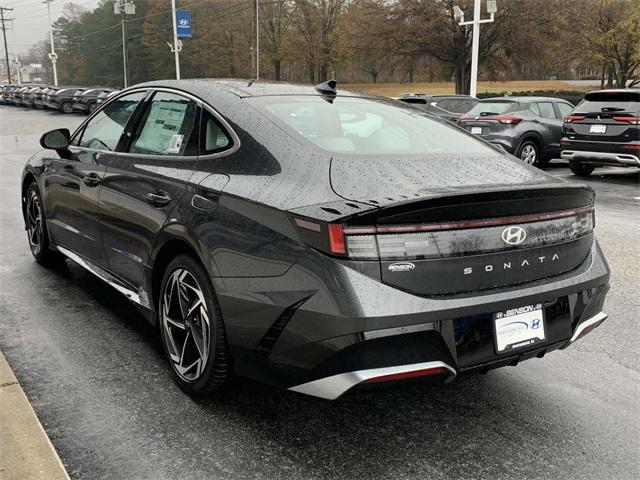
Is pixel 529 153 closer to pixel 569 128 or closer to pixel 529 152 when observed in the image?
pixel 529 152

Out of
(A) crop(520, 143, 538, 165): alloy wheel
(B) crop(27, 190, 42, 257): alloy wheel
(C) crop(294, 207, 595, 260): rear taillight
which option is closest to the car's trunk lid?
(C) crop(294, 207, 595, 260): rear taillight

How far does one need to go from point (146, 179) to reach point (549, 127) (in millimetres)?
11791

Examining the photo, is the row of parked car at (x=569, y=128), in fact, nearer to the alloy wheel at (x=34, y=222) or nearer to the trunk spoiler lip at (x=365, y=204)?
the alloy wheel at (x=34, y=222)

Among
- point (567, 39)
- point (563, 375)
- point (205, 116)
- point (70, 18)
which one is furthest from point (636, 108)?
point (70, 18)

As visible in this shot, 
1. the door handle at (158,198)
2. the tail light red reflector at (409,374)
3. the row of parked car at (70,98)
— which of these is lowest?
the tail light red reflector at (409,374)

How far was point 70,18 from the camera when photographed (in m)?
109

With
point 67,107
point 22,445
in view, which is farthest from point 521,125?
Result: point 67,107

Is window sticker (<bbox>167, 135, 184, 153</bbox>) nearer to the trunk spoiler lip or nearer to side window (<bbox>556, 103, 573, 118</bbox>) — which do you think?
the trunk spoiler lip

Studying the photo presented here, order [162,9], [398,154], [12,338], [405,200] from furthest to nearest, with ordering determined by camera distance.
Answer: [162,9]
[12,338]
[398,154]
[405,200]

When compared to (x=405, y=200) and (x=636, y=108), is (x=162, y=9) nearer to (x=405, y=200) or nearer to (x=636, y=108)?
(x=636, y=108)

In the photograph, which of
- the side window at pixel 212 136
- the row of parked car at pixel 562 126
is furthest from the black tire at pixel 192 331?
the row of parked car at pixel 562 126

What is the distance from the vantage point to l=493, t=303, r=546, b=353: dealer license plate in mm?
2604

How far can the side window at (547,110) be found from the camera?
45.1 ft

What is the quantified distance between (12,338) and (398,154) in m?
2.69
